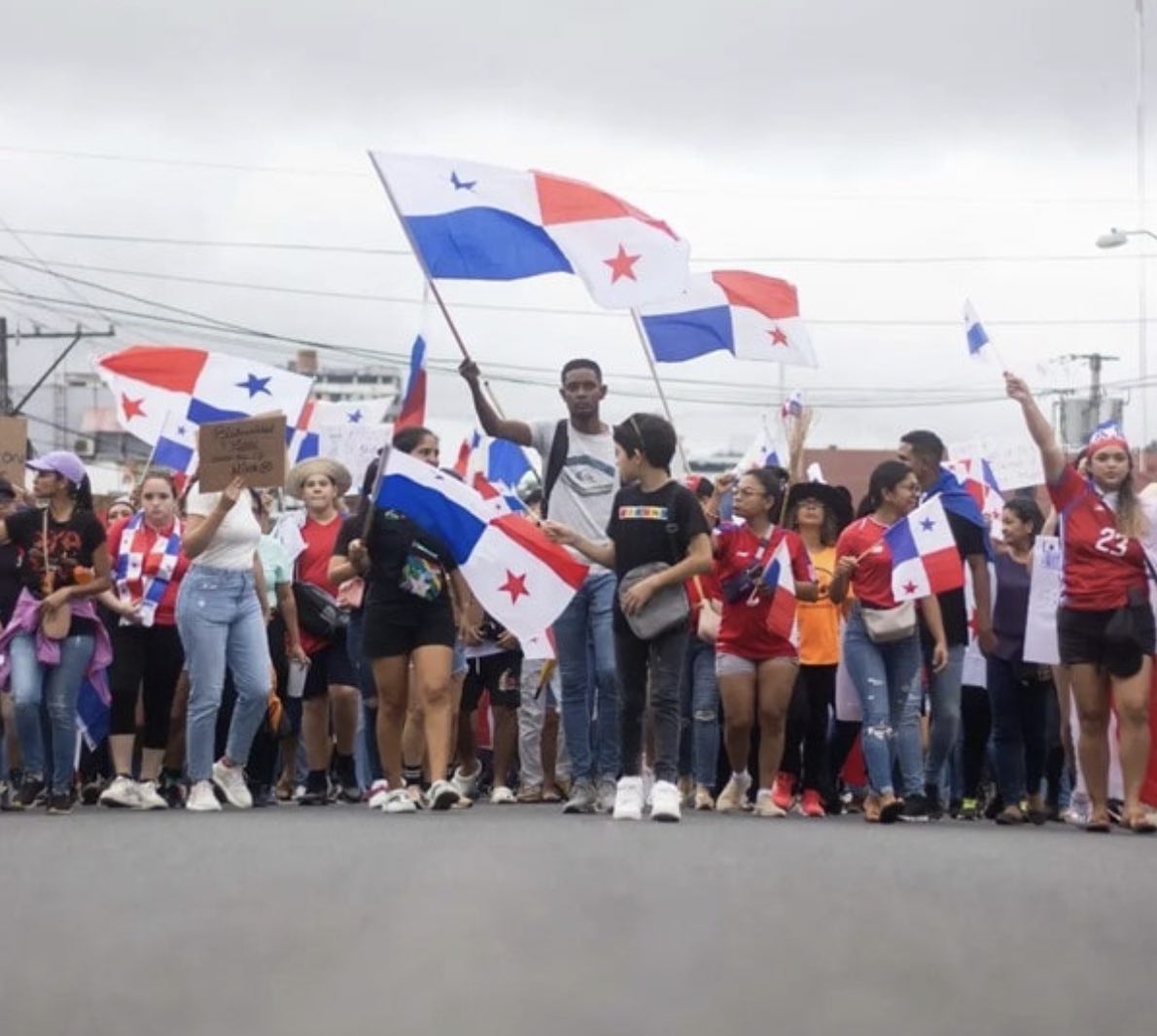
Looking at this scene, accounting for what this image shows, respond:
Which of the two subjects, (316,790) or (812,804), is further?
(316,790)

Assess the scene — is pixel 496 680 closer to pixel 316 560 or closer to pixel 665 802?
pixel 316 560

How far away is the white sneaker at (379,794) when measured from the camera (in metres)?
12.9

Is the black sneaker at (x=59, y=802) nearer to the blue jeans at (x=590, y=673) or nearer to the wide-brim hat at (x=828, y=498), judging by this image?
the blue jeans at (x=590, y=673)

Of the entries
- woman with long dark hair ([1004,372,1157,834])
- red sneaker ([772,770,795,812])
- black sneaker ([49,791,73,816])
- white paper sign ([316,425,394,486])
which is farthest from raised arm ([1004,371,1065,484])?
white paper sign ([316,425,394,486])

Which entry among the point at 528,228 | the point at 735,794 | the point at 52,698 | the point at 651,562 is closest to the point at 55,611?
the point at 52,698

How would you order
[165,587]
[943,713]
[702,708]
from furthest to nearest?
[702,708] < [165,587] < [943,713]

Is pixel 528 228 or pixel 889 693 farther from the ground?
pixel 528 228

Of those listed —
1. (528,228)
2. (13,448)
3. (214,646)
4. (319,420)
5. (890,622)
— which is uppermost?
(528,228)

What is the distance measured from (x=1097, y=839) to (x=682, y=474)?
4401mm

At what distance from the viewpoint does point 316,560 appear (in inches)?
598

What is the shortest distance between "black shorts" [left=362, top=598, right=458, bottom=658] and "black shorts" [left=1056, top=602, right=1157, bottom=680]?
309 centimetres

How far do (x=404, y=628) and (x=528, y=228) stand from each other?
8.99 feet

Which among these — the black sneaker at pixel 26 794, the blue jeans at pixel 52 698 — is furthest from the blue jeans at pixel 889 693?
the black sneaker at pixel 26 794

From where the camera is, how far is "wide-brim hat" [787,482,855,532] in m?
14.6
